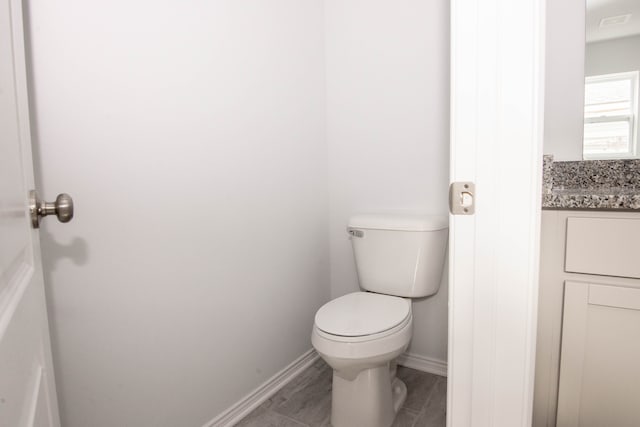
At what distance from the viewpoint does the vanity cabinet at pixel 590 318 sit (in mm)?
896

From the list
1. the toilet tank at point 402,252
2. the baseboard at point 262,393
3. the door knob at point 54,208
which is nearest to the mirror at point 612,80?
the toilet tank at point 402,252

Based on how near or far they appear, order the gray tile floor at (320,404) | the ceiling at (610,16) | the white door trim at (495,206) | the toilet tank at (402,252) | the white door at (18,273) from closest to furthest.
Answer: the white door at (18,273), the white door trim at (495,206), the ceiling at (610,16), the gray tile floor at (320,404), the toilet tank at (402,252)

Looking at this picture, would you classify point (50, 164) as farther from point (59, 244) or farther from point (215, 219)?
point (215, 219)

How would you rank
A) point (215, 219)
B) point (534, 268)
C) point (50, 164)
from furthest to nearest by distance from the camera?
point (215, 219) < point (50, 164) < point (534, 268)

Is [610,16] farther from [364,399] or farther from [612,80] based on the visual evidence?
[364,399]

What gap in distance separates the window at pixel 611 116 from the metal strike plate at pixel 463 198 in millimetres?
1170

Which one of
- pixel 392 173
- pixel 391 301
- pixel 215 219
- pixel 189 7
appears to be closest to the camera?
pixel 189 7

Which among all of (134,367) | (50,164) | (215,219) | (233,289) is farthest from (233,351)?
(50,164)

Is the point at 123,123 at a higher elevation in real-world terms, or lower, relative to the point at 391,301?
higher

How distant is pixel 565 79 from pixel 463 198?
4.05 feet

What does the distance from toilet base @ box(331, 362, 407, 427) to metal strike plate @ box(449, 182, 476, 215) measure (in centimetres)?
93

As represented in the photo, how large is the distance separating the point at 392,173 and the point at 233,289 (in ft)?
3.17

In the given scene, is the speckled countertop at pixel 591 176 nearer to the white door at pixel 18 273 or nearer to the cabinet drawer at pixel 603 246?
the cabinet drawer at pixel 603 246

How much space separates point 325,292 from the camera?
2055mm
